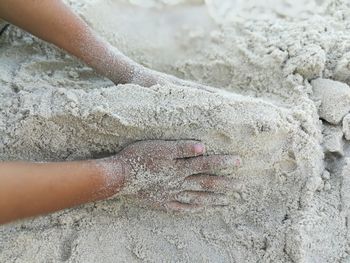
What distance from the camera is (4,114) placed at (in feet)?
4.25

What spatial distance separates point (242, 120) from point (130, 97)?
11.2 inches

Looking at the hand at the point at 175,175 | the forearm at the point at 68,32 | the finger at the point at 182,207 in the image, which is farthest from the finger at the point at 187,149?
the forearm at the point at 68,32

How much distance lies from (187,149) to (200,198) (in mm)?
130

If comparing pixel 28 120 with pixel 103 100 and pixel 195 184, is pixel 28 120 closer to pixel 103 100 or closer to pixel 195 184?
pixel 103 100

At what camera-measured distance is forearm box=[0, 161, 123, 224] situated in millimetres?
1139

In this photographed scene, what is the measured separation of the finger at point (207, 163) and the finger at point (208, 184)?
2cm

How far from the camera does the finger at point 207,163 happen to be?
1.28 metres

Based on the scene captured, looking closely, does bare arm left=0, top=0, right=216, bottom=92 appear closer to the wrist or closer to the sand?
the sand

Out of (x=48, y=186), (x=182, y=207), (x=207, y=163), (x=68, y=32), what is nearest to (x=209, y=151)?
(x=207, y=163)

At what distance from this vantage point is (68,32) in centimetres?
142

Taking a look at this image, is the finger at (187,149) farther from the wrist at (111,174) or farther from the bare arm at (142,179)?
the wrist at (111,174)

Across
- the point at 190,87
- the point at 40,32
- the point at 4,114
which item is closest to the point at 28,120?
the point at 4,114

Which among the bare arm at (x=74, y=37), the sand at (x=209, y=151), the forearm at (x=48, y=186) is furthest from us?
the bare arm at (x=74, y=37)

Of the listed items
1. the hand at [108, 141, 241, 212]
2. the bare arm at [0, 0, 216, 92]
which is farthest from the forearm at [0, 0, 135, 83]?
the hand at [108, 141, 241, 212]
